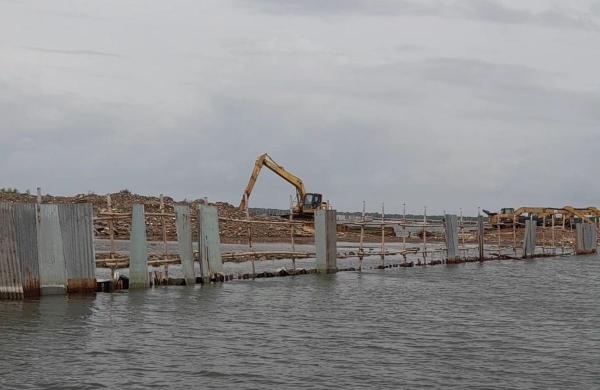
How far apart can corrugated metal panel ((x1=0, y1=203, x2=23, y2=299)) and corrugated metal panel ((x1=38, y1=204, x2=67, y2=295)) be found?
0.58m

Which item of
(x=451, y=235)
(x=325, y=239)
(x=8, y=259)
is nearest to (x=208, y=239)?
(x=325, y=239)

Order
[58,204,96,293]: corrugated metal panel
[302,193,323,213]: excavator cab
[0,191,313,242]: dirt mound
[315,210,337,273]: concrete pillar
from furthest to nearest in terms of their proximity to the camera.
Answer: [302,193,323,213]: excavator cab, [0,191,313,242]: dirt mound, [315,210,337,273]: concrete pillar, [58,204,96,293]: corrugated metal panel

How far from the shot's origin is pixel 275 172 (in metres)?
61.8

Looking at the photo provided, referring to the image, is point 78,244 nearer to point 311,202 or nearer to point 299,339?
point 299,339

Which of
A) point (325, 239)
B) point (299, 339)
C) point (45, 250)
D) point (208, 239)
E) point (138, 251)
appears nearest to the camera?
point (299, 339)

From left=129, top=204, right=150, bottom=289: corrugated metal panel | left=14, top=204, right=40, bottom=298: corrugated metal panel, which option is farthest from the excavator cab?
left=14, top=204, right=40, bottom=298: corrugated metal panel

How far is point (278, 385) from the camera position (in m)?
13.3

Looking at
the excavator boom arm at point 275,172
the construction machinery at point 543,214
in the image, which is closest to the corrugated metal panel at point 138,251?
the construction machinery at point 543,214

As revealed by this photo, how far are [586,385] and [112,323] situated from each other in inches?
377

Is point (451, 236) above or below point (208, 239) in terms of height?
below

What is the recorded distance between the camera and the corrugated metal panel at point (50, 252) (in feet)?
65.7

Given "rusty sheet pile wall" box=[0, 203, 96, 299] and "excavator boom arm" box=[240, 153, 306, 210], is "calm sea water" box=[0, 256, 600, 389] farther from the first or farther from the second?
"excavator boom arm" box=[240, 153, 306, 210]

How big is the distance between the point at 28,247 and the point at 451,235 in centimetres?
2320

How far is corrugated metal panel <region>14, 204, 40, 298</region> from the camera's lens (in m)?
19.7
